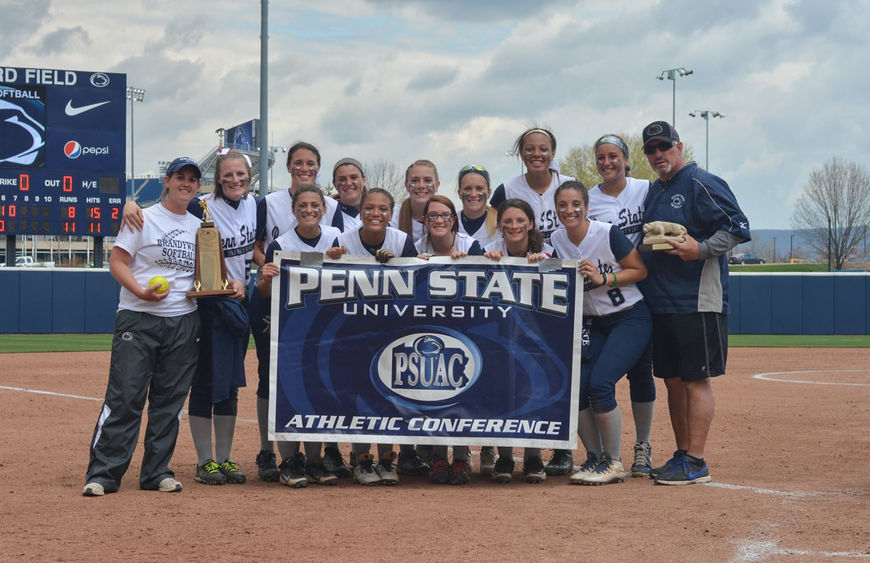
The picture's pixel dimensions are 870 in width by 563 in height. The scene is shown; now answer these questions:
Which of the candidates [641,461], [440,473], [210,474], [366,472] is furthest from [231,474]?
[641,461]

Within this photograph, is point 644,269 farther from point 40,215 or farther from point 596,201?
point 40,215

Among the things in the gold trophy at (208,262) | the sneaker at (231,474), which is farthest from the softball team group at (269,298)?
the gold trophy at (208,262)

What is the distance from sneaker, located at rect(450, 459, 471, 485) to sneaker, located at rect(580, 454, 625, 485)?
2.34 feet

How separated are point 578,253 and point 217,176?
2.34m

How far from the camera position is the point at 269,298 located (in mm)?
6289

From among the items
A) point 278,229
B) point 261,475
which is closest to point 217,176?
point 278,229

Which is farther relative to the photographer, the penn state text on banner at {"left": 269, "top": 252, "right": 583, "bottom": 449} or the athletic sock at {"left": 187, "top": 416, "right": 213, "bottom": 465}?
the athletic sock at {"left": 187, "top": 416, "right": 213, "bottom": 465}

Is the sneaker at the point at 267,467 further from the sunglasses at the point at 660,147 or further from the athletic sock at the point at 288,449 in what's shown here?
the sunglasses at the point at 660,147

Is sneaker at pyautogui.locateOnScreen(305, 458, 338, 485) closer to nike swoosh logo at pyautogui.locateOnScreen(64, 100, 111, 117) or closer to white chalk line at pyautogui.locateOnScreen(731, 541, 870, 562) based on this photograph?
white chalk line at pyautogui.locateOnScreen(731, 541, 870, 562)

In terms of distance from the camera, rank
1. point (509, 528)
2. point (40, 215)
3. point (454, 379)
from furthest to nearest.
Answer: point (40, 215) < point (454, 379) < point (509, 528)

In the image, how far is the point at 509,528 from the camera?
4.82 metres

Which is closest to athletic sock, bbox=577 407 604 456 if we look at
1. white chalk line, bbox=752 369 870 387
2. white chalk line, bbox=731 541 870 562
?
white chalk line, bbox=731 541 870 562

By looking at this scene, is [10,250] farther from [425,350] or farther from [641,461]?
[641,461]

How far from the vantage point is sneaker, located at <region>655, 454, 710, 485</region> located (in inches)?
238
